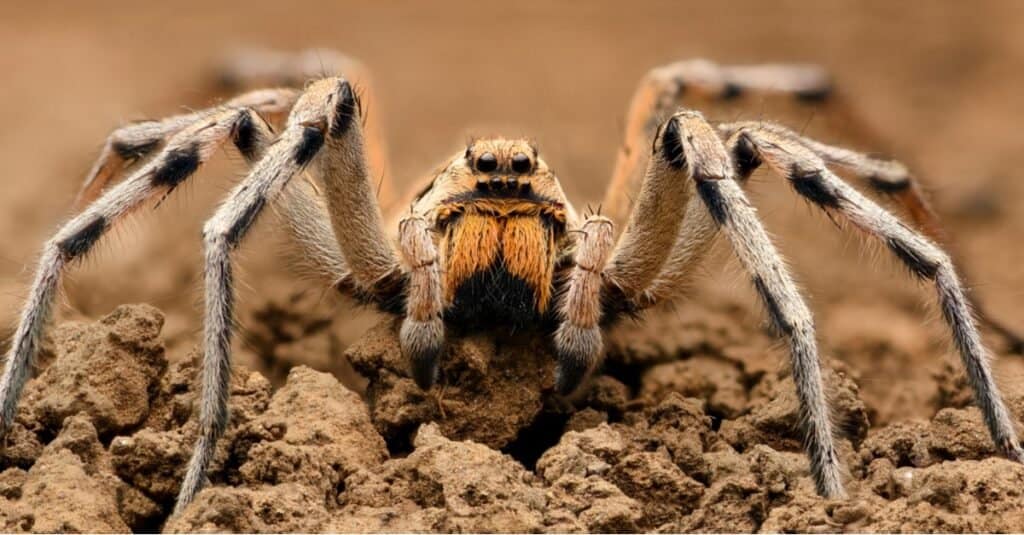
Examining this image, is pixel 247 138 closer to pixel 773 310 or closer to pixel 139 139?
pixel 139 139

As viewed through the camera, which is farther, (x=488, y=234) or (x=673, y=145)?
(x=488, y=234)

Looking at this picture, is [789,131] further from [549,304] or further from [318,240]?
[318,240]

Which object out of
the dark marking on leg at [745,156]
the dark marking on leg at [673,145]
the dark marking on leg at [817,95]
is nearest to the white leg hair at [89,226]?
the dark marking on leg at [673,145]

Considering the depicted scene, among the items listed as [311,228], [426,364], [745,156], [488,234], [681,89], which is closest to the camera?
[426,364]

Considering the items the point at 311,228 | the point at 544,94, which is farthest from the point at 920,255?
the point at 544,94

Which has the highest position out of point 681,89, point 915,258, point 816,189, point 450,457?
point 681,89

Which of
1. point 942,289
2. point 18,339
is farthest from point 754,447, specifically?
point 18,339

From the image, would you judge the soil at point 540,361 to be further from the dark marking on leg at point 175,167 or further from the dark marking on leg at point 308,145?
the dark marking on leg at point 308,145

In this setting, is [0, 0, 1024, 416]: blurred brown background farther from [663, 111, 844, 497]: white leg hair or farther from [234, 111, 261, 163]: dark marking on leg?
[663, 111, 844, 497]: white leg hair
